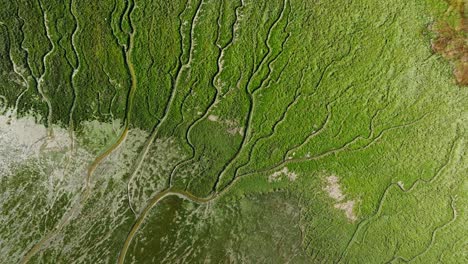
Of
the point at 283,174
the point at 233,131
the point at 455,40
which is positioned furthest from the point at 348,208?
the point at 455,40

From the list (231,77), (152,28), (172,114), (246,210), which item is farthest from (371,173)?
(152,28)

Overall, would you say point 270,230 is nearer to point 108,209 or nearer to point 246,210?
point 246,210

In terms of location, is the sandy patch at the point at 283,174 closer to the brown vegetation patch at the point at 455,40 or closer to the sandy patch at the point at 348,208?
the sandy patch at the point at 348,208

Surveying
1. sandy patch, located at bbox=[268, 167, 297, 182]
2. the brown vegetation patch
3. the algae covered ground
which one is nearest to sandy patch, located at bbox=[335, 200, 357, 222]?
the algae covered ground

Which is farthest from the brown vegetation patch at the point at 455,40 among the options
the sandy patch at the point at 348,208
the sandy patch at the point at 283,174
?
the sandy patch at the point at 283,174

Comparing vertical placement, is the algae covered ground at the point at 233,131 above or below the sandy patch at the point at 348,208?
above

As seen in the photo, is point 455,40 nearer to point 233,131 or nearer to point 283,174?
point 283,174

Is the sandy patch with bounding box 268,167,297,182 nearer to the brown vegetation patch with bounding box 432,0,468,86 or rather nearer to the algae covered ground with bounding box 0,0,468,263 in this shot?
the algae covered ground with bounding box 0,0,468,263

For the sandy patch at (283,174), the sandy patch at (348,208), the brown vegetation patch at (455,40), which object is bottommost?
the sandy patch at (348,208)
